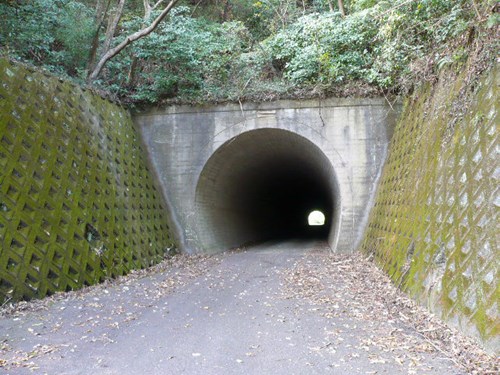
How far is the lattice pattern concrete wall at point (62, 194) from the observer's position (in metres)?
5.80

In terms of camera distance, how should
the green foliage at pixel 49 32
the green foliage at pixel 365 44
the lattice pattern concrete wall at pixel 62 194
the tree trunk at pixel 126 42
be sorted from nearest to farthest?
the lattice pattern concrete wall at pixel 62 194, the green foliage at pixel 365 44, the green foliage at pixel 49 32, the tree trunk at pixel 126 42

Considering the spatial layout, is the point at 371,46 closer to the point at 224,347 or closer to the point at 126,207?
the point at 126,207

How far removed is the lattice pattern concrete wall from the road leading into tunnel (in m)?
0.47

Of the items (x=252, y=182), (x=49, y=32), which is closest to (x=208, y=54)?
(x=49, y=32)

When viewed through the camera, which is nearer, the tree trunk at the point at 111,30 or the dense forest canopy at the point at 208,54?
the dense forest canopy at the point at 208,54

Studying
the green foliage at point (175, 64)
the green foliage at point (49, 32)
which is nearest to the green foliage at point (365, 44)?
the green foliage at point (175, 64)

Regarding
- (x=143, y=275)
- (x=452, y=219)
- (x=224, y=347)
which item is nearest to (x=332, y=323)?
(x=224, y=347)

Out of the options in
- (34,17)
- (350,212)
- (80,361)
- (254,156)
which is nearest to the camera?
(80,361)

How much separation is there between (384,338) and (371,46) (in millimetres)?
8360

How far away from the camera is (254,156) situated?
1274 centimetres

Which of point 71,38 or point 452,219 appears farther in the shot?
point 71,38

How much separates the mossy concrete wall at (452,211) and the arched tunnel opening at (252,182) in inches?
150

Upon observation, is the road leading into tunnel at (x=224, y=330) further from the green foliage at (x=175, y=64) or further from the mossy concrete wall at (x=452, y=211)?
the green foliage at (x=175, y=64)

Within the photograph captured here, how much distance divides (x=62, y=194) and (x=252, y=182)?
29.1ft
